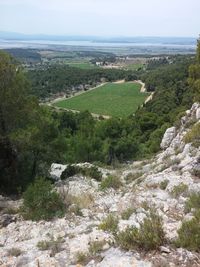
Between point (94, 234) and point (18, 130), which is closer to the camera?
point (94, 234)

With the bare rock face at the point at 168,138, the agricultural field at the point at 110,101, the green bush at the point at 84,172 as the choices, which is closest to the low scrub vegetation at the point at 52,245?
the green bush at the point at 84,172

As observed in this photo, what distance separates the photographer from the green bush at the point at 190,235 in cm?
907

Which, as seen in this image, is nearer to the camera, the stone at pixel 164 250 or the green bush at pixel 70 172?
the stone at pixel 164 250

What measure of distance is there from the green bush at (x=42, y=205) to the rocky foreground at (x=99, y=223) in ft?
1.26

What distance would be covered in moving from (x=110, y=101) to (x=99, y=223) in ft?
369

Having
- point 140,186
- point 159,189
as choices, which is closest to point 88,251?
point 159,189

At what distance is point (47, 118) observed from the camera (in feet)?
87.9

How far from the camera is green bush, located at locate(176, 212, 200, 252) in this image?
9070 millimetres

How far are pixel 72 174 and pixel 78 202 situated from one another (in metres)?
9.51

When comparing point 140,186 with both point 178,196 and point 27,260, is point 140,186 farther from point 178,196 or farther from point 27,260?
point 27,260

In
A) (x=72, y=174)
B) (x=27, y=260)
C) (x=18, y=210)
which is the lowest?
(x=72, y=174)

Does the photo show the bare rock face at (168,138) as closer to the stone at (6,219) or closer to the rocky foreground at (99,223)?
the rocky foreground at (99,223)

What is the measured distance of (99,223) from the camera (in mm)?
12469

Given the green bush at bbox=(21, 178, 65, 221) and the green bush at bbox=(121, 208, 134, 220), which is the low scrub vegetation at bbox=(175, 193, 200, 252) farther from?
the green bush at bbox=(21, 178, 65, 221)
